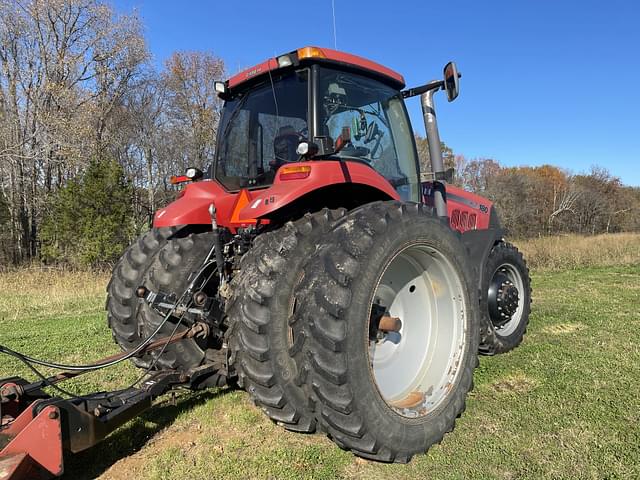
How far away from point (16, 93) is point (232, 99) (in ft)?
53.0

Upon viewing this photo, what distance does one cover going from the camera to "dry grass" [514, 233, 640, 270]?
12.6m

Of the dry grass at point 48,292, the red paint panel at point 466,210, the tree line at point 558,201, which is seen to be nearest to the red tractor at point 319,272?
the red paint panel at point 466,210

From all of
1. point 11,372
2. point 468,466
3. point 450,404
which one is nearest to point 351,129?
point 450,404

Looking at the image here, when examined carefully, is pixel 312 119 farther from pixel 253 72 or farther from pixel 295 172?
pixel 253 72

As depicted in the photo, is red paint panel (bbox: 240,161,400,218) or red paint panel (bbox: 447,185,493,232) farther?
red paint panel (bbox: 447,185,493,232)

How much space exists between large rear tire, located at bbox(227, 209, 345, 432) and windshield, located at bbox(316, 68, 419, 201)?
3.45 ft

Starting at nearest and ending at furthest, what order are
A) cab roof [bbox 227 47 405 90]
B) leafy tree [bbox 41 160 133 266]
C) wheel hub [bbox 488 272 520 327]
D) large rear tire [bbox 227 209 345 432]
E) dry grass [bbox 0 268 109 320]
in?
large rear tire [bbox 227 209 345 432] → cab roof [bbox 227 47 405 90] → wheel hub [bbox 488 272 520 327] → dry grass [bbox 0 268 109 320] → leafy tree [bbox 41 160 133 266]

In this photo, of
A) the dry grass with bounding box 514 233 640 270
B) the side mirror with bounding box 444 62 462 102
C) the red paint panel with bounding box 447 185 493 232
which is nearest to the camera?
the side mirror with bounding box 444 62 462 102

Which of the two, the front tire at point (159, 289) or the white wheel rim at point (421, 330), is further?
the front tire at point (159, 289)

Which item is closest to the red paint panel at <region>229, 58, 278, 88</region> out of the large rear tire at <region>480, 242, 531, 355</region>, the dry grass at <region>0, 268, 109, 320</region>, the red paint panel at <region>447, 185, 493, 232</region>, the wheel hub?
the red paint panel at <region>447, 185, 493, 232</region>

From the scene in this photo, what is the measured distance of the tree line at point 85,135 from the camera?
44.6ft

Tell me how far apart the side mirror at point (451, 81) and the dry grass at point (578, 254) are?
985 centimetres

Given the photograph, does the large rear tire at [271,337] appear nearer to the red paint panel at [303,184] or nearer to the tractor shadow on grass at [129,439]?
the red paint panel at [303,184]

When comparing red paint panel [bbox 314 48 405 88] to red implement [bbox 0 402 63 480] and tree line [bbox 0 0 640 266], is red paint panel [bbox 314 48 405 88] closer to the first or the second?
red implement [bbox 0 402 63 480]
